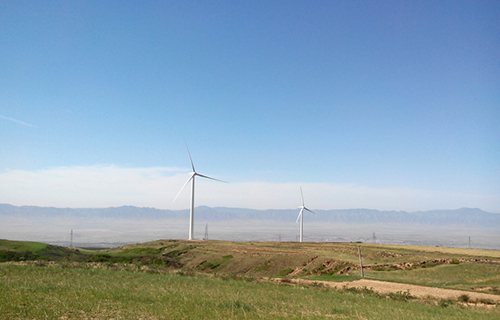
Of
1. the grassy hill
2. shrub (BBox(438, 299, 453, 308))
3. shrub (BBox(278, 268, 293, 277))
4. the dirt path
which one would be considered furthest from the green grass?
shrub (BBox(278, 268, 293, 277))

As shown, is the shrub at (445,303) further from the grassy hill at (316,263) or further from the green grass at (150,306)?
the grassy hill at (316,263)

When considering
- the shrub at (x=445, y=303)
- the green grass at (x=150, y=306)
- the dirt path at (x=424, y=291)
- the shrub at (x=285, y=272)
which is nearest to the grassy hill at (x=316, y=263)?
the shrub at (x=285, y=272)

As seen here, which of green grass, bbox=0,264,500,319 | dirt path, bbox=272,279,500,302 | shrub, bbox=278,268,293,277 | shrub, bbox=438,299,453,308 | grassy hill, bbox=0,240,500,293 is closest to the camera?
green grass, bbox=0,264,500,319

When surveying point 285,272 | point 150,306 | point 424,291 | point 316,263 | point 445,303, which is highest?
point 150,306

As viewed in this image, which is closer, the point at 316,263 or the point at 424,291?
the point at 424,291

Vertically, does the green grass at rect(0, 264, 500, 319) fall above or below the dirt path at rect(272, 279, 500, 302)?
above

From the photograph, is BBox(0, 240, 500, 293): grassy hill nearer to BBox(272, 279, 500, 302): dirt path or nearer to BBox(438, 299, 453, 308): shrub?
BBox(272, 279, 500, 302): dirt path

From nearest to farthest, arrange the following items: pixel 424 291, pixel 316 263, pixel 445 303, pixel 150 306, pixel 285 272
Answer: pixel 150 306 < pixel 445 303 < pixel 424 291 < pixel 285 272 < pixel 316 263

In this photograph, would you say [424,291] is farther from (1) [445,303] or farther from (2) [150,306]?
(2) [150,306]

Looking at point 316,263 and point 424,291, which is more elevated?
point 424,291

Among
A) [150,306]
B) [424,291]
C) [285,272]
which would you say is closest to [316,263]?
[285,272]

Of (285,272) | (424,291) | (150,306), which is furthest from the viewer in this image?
(285,272)

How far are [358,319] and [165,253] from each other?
274 feet

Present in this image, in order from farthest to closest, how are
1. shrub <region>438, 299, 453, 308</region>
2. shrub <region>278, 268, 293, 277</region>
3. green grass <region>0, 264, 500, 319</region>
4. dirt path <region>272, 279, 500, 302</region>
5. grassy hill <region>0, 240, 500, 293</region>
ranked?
shrub <region>278, 268, 293, 277</region>, grassy hill <region>0, 240, 500, 293</region>, dirt path <region>272, 279, 500, 302</region>, shrub <region>438, 299, 453, 308</region>, green grass <region>0, 264, 500, 319</region>
